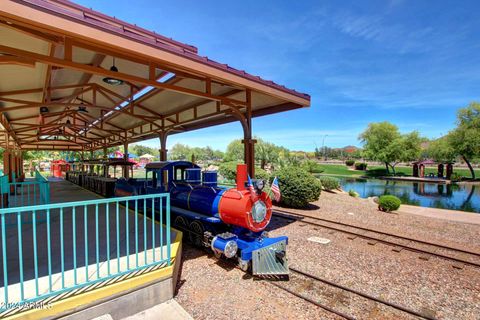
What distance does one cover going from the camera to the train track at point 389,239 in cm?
633

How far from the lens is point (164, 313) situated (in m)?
3.76

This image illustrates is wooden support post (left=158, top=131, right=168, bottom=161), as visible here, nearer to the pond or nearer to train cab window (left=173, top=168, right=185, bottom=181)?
train cab window (left=173, top=168, right=185, bottom=181)

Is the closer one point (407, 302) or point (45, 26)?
point (45, 26)

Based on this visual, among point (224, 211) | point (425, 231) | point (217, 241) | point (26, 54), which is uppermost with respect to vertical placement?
point (26, 54)

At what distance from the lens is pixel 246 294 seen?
14.9 feet

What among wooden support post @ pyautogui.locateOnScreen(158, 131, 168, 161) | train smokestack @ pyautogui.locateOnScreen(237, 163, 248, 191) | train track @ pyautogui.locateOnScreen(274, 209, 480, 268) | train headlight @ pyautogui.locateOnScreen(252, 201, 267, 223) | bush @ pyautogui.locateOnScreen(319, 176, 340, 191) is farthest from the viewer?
bush @ pyautogui.locateOnScreen(319, 176, 340, 191)

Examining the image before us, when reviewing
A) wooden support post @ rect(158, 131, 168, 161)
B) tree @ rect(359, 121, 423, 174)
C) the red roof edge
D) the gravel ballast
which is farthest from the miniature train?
tree @ rect(359, 121, 423, 174)

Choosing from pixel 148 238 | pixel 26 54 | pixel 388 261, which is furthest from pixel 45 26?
pixel 388 261

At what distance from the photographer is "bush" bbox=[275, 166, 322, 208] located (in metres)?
12.0

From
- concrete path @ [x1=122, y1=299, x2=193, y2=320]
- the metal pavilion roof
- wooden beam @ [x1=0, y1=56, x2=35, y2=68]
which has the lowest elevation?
concrete path @ [x1=122, y1=299, x2=193, y2=320]

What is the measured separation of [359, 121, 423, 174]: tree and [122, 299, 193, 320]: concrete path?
52994mm

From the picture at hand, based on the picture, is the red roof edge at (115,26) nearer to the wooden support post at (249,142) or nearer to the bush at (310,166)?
the wooden support post at (249,142)

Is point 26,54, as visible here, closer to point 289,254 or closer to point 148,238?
point 148,238

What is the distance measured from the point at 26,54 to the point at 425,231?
12.2m
